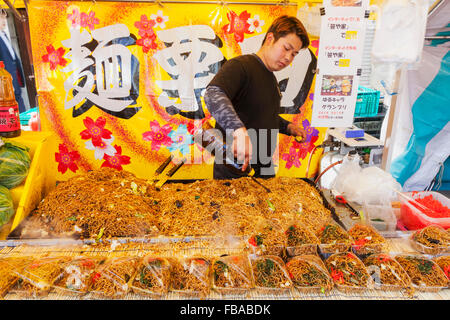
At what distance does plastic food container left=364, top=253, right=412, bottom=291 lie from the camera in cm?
177

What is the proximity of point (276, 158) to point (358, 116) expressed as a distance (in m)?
1.21

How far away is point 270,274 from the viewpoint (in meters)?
1.79

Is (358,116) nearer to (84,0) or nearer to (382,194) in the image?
(382,194)

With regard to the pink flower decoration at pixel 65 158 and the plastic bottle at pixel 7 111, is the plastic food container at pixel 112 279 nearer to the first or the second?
the plastic bottle at pixel 7 111

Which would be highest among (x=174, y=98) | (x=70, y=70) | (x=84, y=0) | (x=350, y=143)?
(x=84, y=0)

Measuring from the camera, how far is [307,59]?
4047mm

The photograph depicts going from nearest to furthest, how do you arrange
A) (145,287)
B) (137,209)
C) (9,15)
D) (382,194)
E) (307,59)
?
(145,287) < (137,209) < (382,194) < (307,59) < (9,15)


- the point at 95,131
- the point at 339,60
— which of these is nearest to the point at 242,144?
the point at 339,60

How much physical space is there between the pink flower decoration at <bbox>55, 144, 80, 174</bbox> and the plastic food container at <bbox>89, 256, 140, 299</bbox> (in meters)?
2.82

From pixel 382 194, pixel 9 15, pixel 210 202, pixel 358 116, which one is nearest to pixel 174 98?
pixel 210 202

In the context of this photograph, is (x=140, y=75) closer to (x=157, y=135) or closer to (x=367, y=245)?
(x=157, y=135)

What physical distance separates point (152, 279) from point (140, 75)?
304 centimetres

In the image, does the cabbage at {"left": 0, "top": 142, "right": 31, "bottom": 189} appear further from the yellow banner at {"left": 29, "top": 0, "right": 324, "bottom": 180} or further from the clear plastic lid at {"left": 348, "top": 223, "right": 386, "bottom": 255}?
the clear plastic lid at {"left": 348, "top": 223, "right": 386, "bottom": 255}

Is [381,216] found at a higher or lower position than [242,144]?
lower
